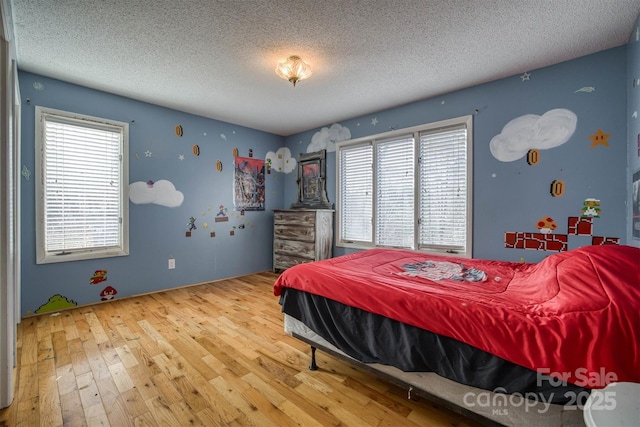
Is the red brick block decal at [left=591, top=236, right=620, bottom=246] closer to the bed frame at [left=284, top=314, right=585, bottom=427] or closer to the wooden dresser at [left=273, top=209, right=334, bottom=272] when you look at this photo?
the bed frame at [left=284, top=314, right=585, bottom=427]

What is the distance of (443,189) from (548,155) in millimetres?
994

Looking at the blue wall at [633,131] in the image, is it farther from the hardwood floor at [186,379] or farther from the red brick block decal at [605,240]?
the hardwood floor at [186,379]

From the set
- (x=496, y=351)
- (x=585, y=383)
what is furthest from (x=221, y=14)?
(x=585, y=383)

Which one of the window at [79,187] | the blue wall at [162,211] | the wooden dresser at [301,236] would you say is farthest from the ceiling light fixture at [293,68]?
the window at [79,187]

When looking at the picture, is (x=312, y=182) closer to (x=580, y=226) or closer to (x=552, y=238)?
(x=552, y=238)

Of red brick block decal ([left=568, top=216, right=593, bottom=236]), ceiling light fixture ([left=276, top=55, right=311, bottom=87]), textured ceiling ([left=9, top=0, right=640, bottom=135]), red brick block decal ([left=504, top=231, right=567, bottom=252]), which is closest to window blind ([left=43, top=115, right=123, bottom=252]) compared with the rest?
textured ceiling ([left=9, top=0, right=640, bottom=135])

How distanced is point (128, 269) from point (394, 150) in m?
3.78

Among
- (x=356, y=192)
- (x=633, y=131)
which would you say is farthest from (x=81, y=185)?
(x=633, y=131)

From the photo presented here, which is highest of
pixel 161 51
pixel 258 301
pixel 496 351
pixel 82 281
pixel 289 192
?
pixel 161 51

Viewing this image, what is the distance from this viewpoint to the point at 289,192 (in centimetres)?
509

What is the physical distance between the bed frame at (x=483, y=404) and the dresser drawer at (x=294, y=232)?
2583 millimetres

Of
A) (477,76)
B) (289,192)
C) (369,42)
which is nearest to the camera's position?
(369,42)

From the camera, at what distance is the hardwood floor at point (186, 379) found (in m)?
1.49

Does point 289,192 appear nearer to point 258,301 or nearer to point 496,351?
point 258,301
